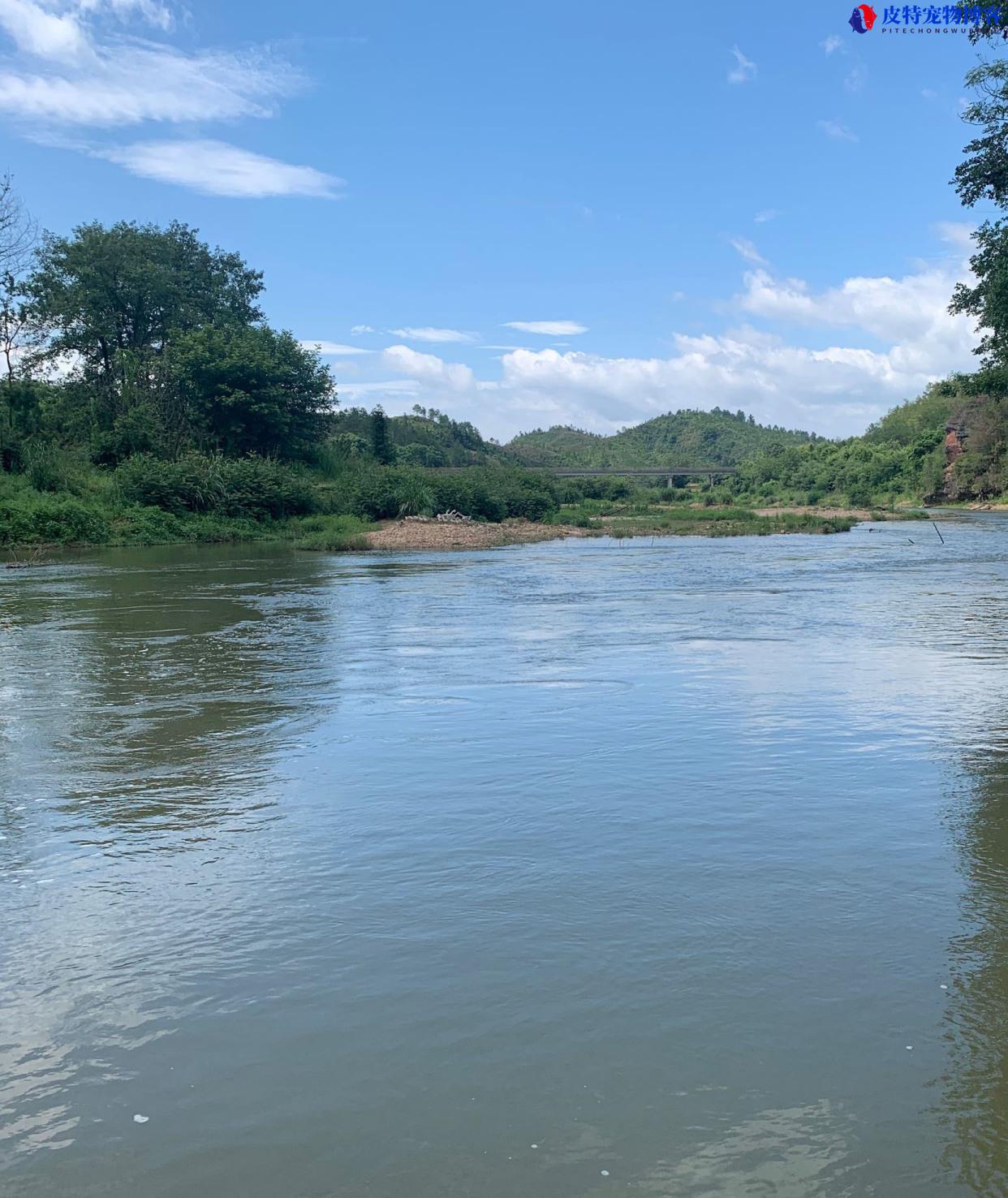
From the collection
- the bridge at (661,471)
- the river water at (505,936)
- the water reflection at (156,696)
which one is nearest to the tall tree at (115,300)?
the water reflection at (156,696)

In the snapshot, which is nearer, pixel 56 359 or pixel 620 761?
pixel 620 761

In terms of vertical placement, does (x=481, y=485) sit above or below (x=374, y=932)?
above

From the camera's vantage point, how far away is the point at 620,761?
7.17 m

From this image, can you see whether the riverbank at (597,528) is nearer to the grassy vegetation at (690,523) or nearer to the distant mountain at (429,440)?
the grassy vegetation at (690,523)

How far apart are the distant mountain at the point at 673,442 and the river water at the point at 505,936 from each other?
134 metres

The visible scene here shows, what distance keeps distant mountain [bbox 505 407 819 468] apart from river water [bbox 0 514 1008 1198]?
134293 mm

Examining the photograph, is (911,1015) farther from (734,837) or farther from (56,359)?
(56,359)

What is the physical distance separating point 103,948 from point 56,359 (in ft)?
176

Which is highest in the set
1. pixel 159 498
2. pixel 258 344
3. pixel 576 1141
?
pixel 258 344

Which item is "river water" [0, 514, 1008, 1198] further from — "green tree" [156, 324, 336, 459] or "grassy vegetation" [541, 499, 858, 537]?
"green tree" [156, 324, 336, 459]

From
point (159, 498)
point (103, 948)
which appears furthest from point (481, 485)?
point (103, 948)

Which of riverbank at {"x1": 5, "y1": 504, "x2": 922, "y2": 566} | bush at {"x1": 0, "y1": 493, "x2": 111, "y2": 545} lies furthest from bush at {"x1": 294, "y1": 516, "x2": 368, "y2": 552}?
bush at {"x1": 0, "y1": 493, "x2": 111, "y2": 545}

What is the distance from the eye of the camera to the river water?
9.64 ft

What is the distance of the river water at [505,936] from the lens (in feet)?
9.64
